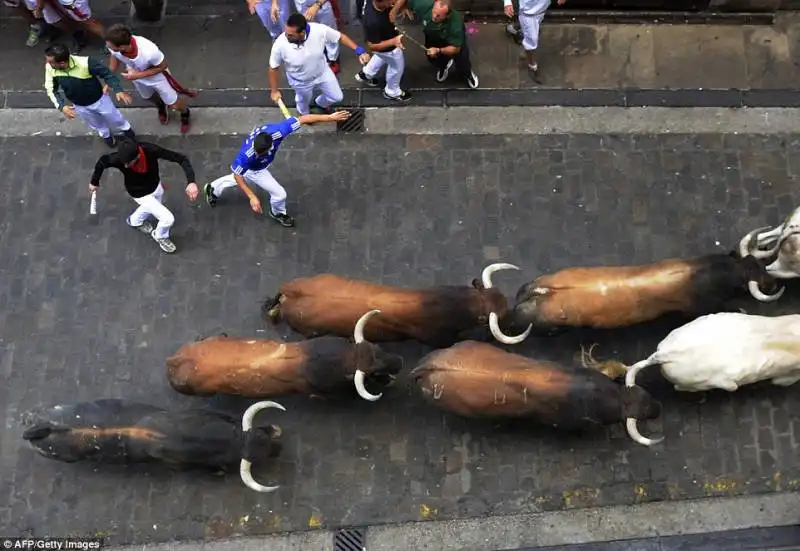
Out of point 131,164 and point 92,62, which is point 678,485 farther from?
point 92,62

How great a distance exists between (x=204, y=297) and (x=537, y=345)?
3778mm

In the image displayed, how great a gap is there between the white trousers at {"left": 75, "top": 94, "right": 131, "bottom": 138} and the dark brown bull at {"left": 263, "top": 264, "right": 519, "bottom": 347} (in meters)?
3.10

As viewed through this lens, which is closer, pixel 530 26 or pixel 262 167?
pixel 262 167

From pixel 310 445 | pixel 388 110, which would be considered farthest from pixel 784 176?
pixel 310 445

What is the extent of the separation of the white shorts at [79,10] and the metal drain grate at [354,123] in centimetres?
357

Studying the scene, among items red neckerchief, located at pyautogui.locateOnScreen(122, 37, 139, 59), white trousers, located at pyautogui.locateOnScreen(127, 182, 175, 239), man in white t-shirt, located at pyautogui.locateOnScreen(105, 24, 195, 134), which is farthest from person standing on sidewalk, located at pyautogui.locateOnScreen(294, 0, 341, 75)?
white trousers, located at pyautogui.locateOnScreen(127, 182, 175, 239)

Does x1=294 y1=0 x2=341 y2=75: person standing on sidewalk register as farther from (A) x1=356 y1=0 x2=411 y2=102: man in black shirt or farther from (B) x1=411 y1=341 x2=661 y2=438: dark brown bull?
(B) x1=411 y1=341 x2=661 y2=438: dark brown bull

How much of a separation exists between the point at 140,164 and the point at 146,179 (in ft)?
0.96

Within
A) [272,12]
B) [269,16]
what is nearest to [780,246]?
[272,12]

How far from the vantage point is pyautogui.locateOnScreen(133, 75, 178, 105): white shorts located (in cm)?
909

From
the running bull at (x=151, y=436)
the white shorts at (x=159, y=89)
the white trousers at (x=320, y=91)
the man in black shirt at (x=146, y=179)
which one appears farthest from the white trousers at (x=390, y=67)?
the running bull at (x=151, y=436)

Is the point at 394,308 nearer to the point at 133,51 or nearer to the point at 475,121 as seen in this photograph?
the point at 475,121

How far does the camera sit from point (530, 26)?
30.9 feet

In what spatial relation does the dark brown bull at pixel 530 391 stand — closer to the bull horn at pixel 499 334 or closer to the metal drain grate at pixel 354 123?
the bull horn at pixel 499 334
